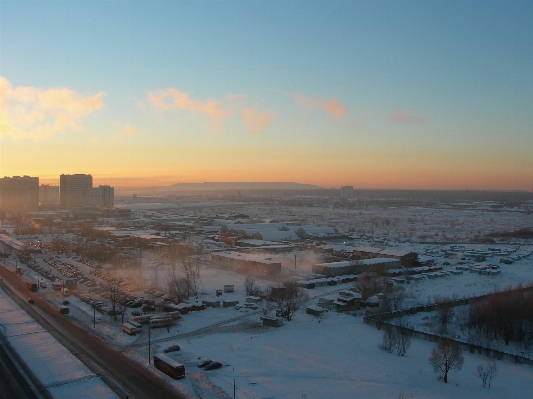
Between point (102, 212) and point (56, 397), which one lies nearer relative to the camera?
point (56, 397)

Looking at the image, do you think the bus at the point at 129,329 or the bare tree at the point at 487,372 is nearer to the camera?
the bare tree at the point at 487,372

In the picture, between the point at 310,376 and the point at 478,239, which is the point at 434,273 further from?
the point at 478,239

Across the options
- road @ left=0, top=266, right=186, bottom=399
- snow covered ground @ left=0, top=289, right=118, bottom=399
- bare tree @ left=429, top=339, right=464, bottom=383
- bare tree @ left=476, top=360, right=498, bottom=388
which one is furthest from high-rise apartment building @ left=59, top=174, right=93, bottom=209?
bare tree @ left=476, top=360, right=498, bottom=388

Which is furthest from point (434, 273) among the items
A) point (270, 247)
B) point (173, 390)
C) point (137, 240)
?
point (137, 240)

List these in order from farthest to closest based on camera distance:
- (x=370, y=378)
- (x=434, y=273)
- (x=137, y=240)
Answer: (x=137, y=240)
(x=434, y=273)
(x=370, y=378)

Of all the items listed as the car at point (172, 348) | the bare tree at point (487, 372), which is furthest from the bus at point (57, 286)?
the bare tree at point (487, 372)

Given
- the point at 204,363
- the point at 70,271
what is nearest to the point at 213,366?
the point at 204,363

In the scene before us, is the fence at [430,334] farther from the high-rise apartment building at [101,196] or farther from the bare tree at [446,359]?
the high-rise apartment building at [101,196]
